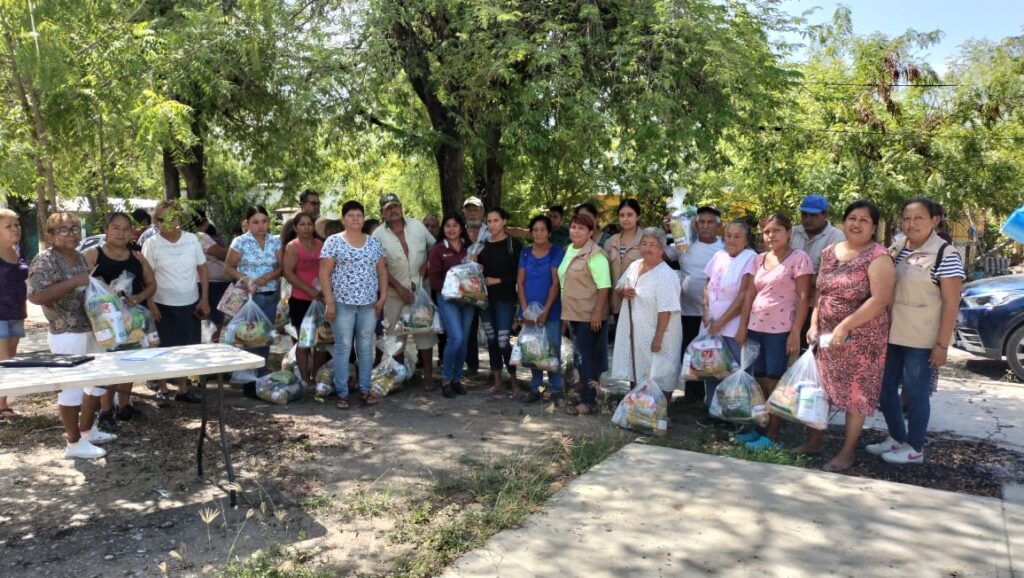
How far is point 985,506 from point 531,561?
2.54m

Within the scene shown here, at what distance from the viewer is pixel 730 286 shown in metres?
5.30

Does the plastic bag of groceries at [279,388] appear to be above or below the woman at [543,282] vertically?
below

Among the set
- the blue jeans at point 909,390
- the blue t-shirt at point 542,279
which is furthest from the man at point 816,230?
the blue t-shirt at point 542,279

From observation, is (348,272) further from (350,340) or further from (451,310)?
(451,310)

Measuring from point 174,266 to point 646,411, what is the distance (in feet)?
13.0

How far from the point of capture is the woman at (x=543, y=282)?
20.0ft

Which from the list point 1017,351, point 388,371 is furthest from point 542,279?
point 1017,351

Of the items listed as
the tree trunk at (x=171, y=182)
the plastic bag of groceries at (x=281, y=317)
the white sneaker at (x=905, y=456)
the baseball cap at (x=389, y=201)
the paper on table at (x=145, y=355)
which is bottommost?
the white sneaker at (x=905, y=456)

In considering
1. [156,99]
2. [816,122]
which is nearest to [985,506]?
[156,99]

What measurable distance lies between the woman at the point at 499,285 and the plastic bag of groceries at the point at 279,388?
5.60ft

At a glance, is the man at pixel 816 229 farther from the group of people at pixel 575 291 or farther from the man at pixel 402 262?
the man at pixel 402 262

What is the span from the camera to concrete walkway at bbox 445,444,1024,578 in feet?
10.9

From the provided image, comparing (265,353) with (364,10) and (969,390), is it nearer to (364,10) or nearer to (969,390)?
(364,10)

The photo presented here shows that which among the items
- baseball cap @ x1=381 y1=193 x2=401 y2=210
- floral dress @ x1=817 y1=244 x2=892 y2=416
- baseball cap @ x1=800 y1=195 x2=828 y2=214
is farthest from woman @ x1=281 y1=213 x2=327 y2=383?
floral dress @ x1=817 y1=244 x2=892 y2=416
